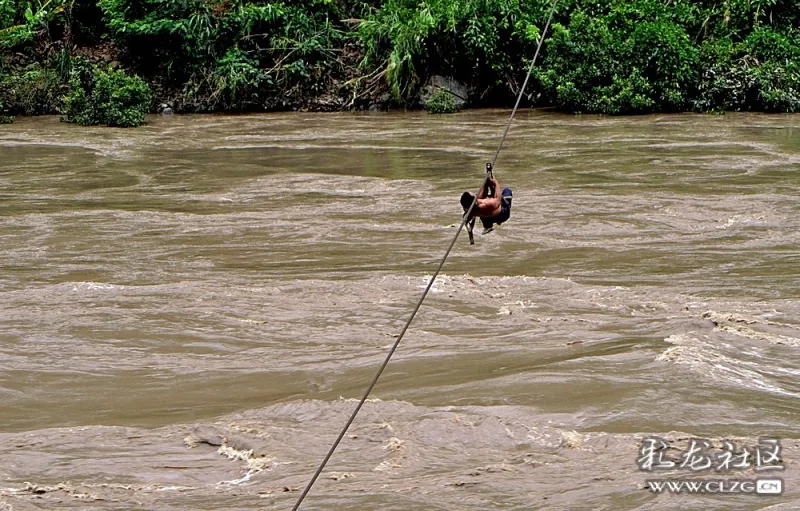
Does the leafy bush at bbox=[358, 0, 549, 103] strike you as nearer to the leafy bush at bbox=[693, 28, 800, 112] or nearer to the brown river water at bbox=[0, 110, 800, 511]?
the leafy bush at bbox=[693, 28, 800, 112]

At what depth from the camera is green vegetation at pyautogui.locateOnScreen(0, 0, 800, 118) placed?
17.6 m

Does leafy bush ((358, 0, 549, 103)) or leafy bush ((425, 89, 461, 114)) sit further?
leafy bush ((425, 89, 461, 114))

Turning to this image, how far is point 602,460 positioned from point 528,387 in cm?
89

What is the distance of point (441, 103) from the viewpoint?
18.9 metres

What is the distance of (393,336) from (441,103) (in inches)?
513

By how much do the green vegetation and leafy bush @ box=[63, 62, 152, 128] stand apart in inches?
1.2

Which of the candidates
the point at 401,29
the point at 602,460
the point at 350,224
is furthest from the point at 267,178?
the point at 602,460

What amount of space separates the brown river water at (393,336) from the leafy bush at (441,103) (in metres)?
6.33

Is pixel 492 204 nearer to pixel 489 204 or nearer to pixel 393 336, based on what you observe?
pixel 489 204

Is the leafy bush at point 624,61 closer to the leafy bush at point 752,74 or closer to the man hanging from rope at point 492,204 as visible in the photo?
the leafy bush at point 752,74

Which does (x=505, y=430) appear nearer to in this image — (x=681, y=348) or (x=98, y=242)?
(x=681, y=348)

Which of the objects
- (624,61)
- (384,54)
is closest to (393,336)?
(624,61)

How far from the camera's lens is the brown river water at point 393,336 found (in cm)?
446

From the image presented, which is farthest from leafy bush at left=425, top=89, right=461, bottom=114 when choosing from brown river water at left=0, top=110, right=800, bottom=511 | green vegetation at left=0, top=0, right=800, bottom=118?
brown river water at left=0, top=110, right=800, bottom=511
